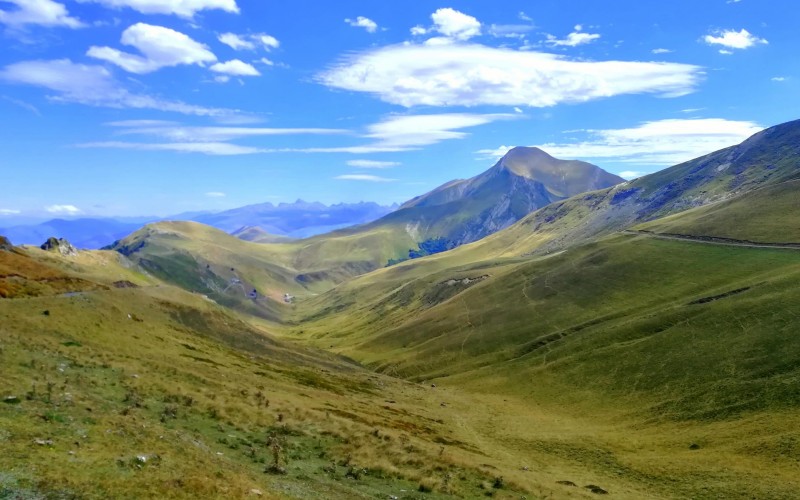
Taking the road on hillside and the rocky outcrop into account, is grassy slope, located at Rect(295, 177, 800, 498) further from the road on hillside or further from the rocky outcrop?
the rocky outcrop

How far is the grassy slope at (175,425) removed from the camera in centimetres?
2100

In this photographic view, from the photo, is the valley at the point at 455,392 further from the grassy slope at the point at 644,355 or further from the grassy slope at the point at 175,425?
the grassy slope at the point at 644,355

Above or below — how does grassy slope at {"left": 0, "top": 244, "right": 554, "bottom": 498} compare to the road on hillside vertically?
below

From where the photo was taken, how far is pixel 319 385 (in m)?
73.3

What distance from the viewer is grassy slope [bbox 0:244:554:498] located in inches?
827

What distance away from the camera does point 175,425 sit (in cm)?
3133

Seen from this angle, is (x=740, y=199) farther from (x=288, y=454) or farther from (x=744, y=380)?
(x=288, y=454)

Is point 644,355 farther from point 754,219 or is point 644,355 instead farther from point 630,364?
point 754,219

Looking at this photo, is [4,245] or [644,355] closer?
[644,355]

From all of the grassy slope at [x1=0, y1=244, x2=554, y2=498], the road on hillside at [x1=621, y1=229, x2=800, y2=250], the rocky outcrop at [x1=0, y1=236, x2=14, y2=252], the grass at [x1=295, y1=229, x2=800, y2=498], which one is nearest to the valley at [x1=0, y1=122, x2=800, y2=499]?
the grassy slope at [x1=0, y1=244, x2=554, y2=498]

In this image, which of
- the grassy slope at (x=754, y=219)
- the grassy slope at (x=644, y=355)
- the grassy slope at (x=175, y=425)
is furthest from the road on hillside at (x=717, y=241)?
the grassy slope at (x=175, y=425)

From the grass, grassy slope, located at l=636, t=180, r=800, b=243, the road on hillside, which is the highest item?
grassy slope, located at l=636, t=180, r=800, b=243

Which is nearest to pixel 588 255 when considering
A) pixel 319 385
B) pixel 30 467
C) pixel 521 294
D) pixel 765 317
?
pixel 521 294

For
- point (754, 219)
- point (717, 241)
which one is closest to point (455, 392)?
Answer: point (717, 241)
